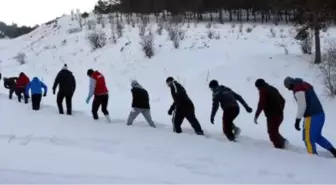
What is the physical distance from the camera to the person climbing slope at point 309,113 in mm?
8250

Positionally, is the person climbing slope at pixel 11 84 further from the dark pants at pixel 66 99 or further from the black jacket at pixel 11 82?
the dark pants at pixel 66 99

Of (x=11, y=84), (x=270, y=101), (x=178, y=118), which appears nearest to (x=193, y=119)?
(x=178, y=118)

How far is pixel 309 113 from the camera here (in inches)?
328

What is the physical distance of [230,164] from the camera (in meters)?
7.48

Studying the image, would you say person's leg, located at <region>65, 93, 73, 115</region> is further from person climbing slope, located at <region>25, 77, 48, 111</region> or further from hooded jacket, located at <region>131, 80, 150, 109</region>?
hooded jacket, located at <region>131, 80, 150, 109</region>

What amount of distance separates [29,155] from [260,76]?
425 inches

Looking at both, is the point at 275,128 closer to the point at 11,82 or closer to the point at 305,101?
the point at 305,101

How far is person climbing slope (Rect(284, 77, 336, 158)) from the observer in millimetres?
8250

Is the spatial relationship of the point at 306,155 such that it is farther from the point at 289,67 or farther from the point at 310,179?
the point at 289,67

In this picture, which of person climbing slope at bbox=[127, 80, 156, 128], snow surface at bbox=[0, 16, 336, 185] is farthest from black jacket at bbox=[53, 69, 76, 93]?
person climbing slope at bbox=[127, 80, 156, 128]

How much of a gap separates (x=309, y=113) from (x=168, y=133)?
3.21m

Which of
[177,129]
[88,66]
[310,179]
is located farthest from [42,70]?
[310,179]

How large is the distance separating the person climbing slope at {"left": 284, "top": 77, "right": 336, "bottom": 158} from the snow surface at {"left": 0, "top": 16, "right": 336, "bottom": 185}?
327 millimetres

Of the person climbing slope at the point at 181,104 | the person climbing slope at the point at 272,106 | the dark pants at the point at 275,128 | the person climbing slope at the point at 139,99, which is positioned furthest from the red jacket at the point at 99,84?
the dark pants at the point at 275,128
